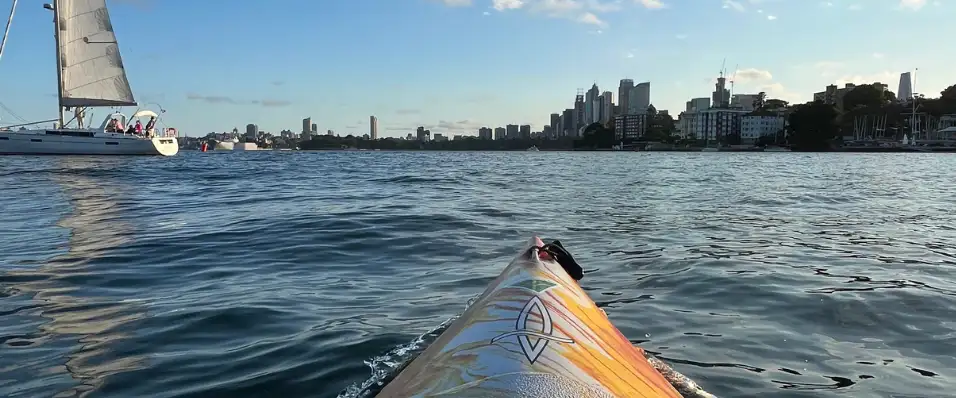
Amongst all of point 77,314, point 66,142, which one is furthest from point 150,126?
point 77,314

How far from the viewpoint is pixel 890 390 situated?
419 cm

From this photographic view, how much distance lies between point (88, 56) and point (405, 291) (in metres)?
54.0

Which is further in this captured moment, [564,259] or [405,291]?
[405,291]

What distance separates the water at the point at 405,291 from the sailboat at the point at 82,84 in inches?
1625

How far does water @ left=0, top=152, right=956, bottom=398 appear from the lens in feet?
14.6

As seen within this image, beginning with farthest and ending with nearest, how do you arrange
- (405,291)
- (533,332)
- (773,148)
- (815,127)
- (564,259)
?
(773,148) < (815,127) < (405,291) < (564,259) < (533,332)

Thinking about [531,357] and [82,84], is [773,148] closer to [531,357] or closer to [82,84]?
[82,84]

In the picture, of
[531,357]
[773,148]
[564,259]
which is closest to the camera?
[531,357]

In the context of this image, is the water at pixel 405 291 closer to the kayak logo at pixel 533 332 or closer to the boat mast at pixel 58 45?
the kayak logo at pixel 533 332

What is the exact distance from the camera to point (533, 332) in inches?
118

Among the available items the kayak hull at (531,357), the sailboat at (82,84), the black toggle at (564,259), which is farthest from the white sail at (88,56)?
the kayak hull at (531,357)

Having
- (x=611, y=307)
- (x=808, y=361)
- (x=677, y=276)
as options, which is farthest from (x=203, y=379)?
(x=677, y=276)

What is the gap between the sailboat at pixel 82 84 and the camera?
49.1 metres

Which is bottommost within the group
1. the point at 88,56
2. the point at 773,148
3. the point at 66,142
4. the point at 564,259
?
the point at 564,259
